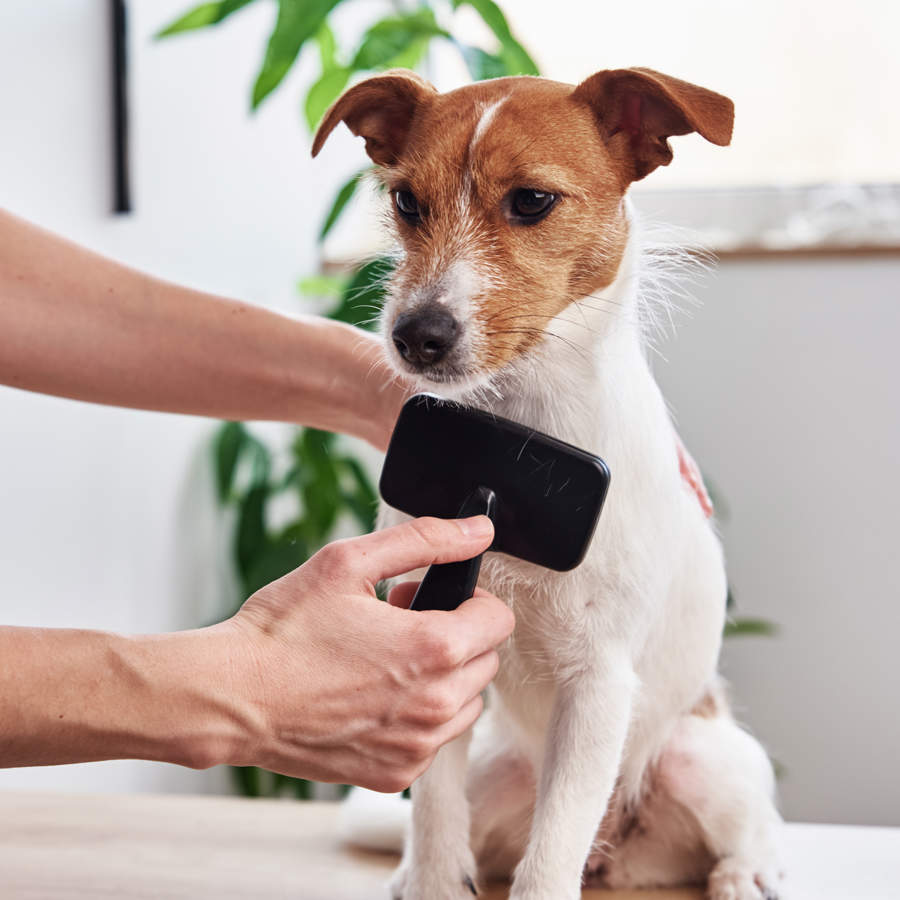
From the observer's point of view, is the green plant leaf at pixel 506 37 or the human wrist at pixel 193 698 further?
the green plant leaf at pixel 506 37

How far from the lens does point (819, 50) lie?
2.09 metres

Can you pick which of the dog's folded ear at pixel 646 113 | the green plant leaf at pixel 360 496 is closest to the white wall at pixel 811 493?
the green plant leaf at pixel 360 496

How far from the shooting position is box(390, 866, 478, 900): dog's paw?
860 millimetres

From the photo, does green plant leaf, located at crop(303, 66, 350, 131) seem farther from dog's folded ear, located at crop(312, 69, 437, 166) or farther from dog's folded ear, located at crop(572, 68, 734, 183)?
dog's folded ear, located at crop(572, 68, 734, 183)

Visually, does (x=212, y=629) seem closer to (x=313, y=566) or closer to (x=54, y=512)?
(x=313, y=566)

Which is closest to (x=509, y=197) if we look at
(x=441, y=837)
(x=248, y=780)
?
(x=441, y=837)

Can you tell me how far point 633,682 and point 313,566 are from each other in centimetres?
30

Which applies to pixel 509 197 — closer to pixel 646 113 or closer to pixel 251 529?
pixel 646 113

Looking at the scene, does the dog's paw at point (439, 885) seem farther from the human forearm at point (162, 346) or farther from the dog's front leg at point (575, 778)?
the human forearm at point (162, 346)

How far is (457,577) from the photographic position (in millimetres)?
730

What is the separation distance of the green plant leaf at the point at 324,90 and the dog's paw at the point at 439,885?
44.3 inches

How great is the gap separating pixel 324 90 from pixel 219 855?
3.65 ft

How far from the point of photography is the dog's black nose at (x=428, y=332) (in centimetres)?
71

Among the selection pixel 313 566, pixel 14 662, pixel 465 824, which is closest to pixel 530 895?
pixel 465 824
